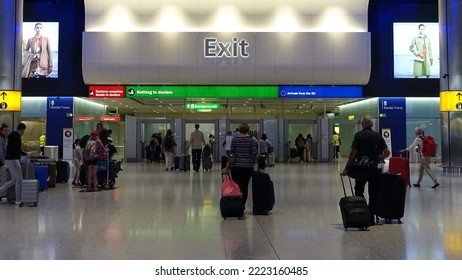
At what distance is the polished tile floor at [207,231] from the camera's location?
5406mm

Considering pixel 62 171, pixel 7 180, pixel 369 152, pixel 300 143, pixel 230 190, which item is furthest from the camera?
pixel 300 143

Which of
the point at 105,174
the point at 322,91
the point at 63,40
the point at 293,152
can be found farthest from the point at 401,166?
the point at 63,40

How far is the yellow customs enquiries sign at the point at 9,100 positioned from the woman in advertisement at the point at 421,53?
2086 cm

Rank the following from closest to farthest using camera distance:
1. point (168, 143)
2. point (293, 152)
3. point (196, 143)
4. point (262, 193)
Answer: point (262, 193) < point (196, 143) < point (168, 143) < point (293, 152)

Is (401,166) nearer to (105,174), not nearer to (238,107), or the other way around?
(105,174)

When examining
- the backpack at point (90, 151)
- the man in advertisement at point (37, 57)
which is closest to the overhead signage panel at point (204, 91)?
the man in advertisement at point (37, 57)

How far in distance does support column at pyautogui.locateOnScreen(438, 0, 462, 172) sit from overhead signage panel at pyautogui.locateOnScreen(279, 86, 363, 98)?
285 inches

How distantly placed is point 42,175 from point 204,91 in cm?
1506

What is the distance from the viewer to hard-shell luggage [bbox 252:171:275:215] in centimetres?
819

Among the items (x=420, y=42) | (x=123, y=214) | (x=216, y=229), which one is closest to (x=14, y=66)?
(x=123, y=214)

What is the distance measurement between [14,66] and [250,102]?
55.2ft

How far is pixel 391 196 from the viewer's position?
734cm

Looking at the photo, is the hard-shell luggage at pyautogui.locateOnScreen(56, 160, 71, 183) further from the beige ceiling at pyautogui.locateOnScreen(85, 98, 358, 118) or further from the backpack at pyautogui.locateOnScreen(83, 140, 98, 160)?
the beige ceiling at pyautogui.locateOnScreen(85, 98, 358, 118)
